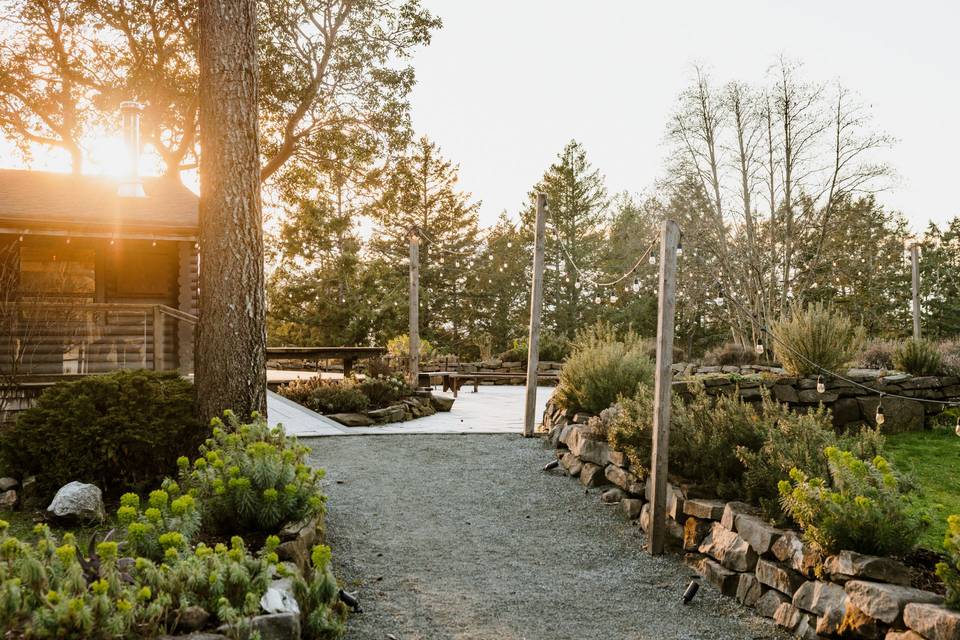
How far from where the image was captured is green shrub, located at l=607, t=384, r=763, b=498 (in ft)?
17.3

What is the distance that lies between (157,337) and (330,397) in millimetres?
2895

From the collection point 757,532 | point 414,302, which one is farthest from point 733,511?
point 414,302

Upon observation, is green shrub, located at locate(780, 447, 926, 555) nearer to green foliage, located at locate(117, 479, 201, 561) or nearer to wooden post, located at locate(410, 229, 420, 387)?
green foliage, located at locate(117, 479, 201, 561)

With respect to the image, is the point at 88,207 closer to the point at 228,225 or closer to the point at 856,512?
the point at 228,225

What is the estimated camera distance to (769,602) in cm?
409

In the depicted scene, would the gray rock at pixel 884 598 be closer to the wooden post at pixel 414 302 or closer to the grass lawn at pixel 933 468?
the grass lawn at pixel 933 468

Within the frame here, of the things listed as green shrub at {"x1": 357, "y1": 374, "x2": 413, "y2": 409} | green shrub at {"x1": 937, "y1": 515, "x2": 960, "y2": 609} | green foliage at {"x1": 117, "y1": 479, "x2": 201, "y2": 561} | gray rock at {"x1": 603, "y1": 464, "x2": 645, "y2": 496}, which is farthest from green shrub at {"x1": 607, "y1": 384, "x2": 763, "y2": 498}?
green shrub at {"x1": 357, "y1": 374, "x2": 413, "y2": 409}

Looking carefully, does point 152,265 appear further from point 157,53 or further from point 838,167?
point 838,167

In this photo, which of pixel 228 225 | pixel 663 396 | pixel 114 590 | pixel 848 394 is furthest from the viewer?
pixel 848 394

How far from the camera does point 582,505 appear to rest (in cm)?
653

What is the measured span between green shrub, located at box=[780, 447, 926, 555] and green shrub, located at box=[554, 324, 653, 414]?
Result: 4.24 metres

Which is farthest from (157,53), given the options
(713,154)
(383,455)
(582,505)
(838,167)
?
(838,167)

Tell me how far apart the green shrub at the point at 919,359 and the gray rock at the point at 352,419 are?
8.40 meters

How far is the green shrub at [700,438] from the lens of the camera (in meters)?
5.28
